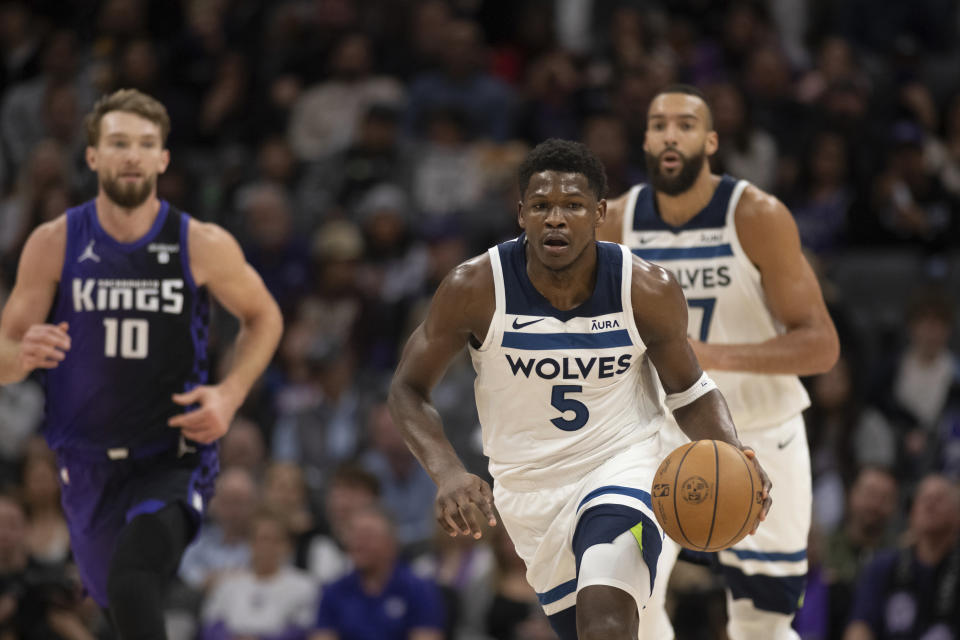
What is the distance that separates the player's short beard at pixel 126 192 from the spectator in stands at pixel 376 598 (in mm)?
3167

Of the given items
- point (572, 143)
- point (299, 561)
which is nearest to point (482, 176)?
point (299, 561)

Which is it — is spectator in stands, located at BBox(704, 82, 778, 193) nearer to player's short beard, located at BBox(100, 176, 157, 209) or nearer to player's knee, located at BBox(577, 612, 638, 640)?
player's short beard, located at BBox(100, 176, 157, 209)

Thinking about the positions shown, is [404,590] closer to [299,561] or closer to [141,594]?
[299,561]

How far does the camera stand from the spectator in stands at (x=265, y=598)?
9016 millimetres

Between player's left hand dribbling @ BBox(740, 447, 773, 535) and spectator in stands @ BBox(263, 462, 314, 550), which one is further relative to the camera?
spectator in stands @ BBox(263, 462, 314, 550)

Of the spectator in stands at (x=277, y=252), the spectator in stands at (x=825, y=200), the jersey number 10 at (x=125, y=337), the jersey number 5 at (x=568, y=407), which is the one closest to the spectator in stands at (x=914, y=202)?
the spectator in stands at (x=825, y=200)

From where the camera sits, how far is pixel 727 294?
6.24m

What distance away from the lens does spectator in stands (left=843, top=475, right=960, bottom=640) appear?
25.8ft

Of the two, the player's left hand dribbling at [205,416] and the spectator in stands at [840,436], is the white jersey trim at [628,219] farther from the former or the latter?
the spectator in stands at [840,436]

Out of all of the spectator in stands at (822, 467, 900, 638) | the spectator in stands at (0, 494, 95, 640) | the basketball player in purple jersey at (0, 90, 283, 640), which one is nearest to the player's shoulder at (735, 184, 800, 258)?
the basketball player in purple jersey at (0, 90, 283, 640)

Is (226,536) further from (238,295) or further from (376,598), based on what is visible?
(238,295)

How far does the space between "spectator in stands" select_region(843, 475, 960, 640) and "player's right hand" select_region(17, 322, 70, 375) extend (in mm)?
4889

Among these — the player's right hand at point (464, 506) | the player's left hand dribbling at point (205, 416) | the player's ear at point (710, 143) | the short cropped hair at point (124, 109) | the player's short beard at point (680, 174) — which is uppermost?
the short cropped hair at point (124, 109)

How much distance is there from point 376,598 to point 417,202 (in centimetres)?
413
